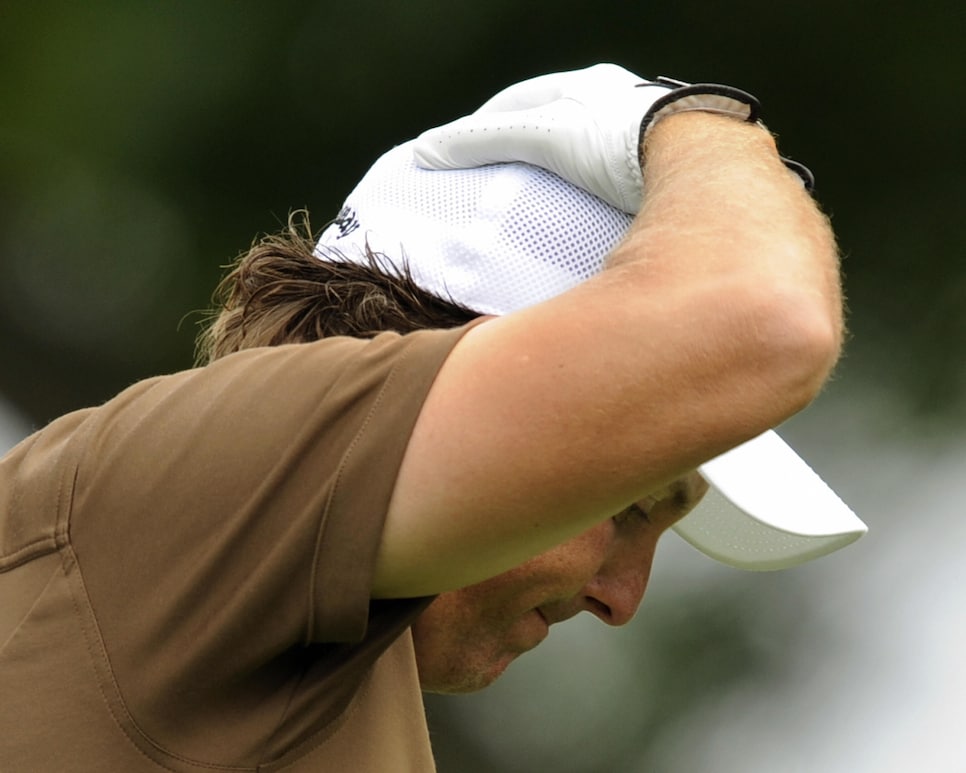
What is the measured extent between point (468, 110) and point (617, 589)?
103cm

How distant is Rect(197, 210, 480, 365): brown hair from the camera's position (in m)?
1.33

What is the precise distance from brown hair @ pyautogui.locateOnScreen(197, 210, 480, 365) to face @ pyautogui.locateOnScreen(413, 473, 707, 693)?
25cm

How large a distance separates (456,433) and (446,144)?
1.87 feet

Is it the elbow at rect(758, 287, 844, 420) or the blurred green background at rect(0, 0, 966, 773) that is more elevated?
the elbow at rect(758, 287, 844, 420)

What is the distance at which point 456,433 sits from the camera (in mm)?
921

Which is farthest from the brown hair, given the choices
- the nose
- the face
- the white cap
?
the nose

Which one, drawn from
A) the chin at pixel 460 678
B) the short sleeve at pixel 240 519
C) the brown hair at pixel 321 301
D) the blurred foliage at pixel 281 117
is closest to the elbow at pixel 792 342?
the short sleeve at pixel 240 519

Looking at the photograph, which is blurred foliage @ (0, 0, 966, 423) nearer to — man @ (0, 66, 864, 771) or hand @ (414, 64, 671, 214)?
hand @ (414, 64, 671, 214)

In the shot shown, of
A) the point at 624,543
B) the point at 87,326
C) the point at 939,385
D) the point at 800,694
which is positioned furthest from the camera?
the point at 800,694

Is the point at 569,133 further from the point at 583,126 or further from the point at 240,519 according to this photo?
the point at 240,519

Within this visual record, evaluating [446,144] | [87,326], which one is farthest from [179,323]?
[446,144]

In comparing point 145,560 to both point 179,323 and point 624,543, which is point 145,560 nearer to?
point 624,543

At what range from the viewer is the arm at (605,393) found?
90 centimetres

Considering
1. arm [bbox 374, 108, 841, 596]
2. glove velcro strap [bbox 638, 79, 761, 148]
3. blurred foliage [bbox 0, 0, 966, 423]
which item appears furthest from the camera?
blurred foliage [bbox 0, 0, 966, 423]
